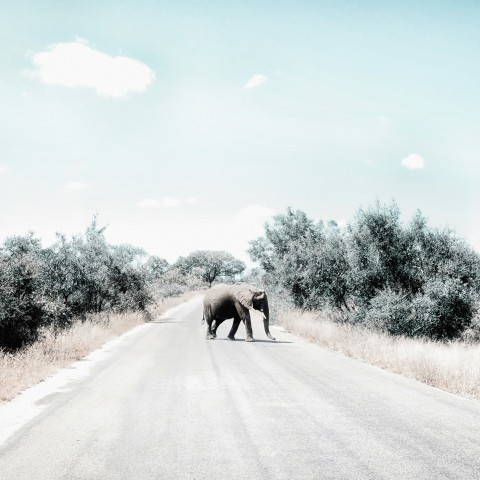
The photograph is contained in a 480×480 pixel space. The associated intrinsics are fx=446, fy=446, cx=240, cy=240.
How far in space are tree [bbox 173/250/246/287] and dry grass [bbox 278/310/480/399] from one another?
119m

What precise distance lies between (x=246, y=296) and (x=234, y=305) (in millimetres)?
891

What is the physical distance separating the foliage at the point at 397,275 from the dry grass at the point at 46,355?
35.3ft

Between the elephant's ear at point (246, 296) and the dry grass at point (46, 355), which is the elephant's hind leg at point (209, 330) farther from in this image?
the dry grass at point (46, 355)

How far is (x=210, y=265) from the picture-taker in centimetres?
13788

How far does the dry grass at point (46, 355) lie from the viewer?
8633mm

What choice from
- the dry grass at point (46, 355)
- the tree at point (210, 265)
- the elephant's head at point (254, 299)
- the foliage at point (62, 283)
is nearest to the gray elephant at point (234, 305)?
the elephant's head at point (254, 299)

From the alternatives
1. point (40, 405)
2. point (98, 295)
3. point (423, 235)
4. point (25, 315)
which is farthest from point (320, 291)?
point (40, 405)

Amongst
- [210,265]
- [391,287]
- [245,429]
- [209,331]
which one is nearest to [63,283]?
[209,331]

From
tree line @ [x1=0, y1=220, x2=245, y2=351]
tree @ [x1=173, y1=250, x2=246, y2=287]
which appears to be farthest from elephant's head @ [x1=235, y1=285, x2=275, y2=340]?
tree @ [x1=173, y1=250, x2=246, y2=287]

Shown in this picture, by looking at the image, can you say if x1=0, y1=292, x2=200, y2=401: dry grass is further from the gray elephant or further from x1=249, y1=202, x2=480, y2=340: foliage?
x1=249, y1=202, x2=480, y2=340: foliage

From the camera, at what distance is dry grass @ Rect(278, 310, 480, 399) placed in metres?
9.02

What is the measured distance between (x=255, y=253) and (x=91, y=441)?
32036 millimetres

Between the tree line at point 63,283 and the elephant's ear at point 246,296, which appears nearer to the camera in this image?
the tree line at point 63,283

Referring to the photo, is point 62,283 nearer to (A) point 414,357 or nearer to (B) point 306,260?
(B) point 306,260
